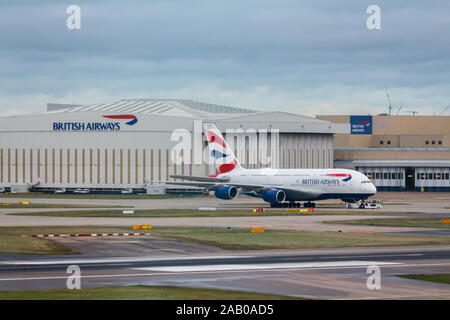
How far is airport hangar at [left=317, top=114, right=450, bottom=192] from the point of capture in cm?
16262

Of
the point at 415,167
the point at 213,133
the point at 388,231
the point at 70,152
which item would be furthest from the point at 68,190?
the point at 388,231

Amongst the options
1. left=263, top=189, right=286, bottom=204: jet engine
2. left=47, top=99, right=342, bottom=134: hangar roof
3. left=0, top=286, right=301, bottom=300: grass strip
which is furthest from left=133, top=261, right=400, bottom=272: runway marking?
left=47, top=99, right=342, bottom=134: hangar roof

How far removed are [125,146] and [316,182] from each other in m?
64.0

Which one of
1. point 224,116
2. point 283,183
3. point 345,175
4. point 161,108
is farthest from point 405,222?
point 161,108

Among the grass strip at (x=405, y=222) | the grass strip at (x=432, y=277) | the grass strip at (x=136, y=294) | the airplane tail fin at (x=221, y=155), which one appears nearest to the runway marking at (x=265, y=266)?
the grass strip at (x=432, y=277)

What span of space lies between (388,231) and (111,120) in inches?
4001

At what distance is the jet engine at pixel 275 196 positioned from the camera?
99375mm

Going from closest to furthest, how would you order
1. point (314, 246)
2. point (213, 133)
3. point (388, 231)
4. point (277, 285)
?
1. point (277, 285)
2. point (314, 246)
3. point (388, 231)
4. point (213, 133)

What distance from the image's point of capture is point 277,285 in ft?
102

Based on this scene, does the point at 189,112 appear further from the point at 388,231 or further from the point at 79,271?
the point at 79,271

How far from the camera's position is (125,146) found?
6068 inches

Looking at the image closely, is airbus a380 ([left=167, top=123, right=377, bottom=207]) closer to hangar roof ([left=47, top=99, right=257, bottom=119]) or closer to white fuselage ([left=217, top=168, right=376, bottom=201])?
white fuselage ([left=217, top=168, right=376, bottom=201])

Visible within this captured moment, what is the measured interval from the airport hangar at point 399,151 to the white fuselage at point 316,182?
65.6 meters

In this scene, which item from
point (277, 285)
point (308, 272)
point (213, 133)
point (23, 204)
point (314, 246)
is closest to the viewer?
point (277, 285)
